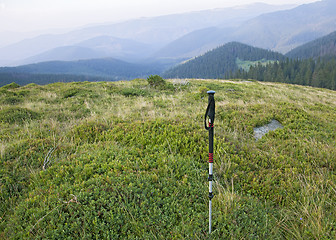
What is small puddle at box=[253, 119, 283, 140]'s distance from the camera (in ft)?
22.9

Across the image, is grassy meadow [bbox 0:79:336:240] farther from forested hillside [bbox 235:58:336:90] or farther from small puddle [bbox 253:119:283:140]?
forested hillside [bbox 235:58:336:90]

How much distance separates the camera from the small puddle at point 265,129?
6977 mm

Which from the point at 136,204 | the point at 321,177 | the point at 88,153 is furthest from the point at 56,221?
the point at 321,177

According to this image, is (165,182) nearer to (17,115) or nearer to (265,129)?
(265,129)

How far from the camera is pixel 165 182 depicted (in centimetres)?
425

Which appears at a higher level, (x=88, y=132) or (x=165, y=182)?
(x=88, y=132)

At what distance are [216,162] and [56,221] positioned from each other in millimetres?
3896

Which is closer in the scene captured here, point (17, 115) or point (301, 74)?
point (17, 115)

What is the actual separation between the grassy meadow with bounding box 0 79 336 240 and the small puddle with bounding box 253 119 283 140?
0.95ft

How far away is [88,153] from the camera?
17.3 ft

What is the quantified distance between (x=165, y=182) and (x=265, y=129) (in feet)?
17.1

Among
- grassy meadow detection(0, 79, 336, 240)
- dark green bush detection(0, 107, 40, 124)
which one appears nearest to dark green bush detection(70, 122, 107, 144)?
grassy meadow detection(0, 79, 336, 240)

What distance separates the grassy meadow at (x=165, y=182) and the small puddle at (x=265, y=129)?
0.29 metres

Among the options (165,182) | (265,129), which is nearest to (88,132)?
(165,182)
